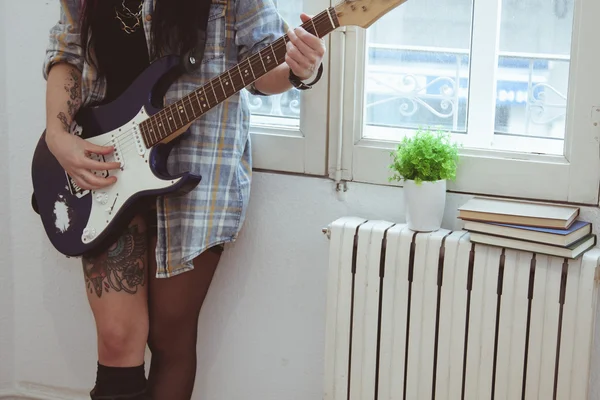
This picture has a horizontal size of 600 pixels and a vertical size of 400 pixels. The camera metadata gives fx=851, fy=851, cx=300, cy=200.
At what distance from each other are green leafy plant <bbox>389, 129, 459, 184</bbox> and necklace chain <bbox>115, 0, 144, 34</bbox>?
2.10 feet

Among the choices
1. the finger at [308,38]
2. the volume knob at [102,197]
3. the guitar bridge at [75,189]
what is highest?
the finger at [308,38]

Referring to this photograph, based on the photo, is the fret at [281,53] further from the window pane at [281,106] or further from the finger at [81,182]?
the finger at [81,182]

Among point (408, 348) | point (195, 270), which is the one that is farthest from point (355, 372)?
point (195, 270)

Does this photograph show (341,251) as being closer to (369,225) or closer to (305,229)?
(369,225)

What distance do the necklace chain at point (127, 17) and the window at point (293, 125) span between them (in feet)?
1.25

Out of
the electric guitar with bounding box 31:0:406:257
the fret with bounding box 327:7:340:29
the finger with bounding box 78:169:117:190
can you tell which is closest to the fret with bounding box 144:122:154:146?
the electric guitar with bounding box 31:0:406:257

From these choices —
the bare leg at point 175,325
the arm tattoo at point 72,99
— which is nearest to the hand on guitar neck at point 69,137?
the arm tattoo at point 72,99

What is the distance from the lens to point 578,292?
5.59 feet

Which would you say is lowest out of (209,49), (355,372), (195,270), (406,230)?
(355,372)

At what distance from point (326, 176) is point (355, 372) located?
477mm

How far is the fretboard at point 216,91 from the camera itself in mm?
1697

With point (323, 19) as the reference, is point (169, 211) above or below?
below

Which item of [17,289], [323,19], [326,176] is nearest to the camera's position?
[323,19]

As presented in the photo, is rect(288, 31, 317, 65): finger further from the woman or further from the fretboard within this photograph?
the woman
